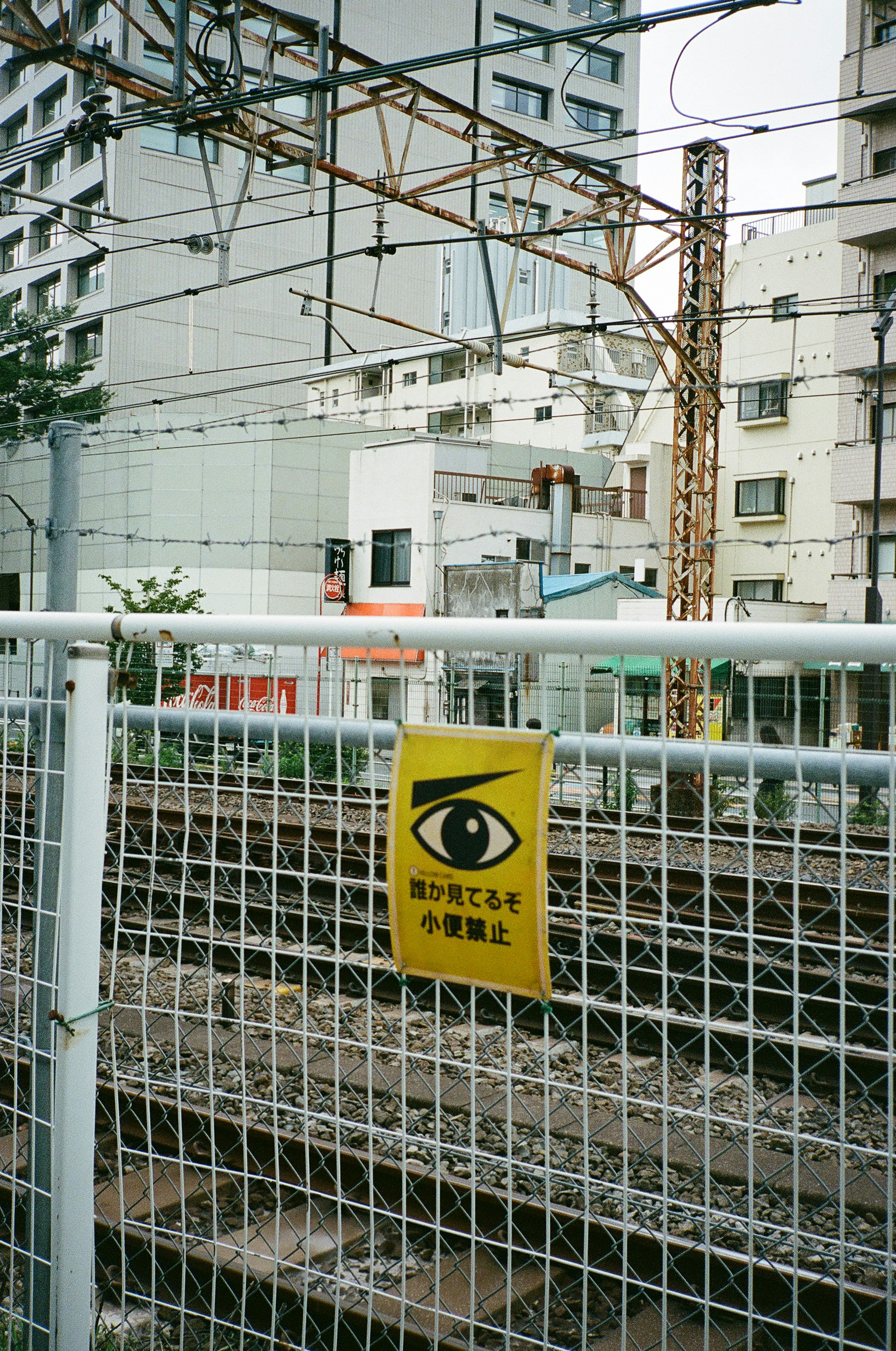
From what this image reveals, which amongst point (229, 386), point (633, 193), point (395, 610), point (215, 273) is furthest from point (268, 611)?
point (633, 193)

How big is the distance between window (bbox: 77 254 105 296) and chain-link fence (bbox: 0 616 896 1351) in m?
40.0

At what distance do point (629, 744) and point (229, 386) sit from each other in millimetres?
41845

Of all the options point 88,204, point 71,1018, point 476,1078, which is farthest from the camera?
point 88,204

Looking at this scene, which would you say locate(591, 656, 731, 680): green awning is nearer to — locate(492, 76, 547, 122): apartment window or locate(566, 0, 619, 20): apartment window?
locate(492, 76, 547, 122): apartment window

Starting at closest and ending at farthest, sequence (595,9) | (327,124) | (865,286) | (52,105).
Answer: (327,124) < (865,286) < (52,105) < (595,9)

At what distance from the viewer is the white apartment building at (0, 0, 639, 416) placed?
39.3 metres

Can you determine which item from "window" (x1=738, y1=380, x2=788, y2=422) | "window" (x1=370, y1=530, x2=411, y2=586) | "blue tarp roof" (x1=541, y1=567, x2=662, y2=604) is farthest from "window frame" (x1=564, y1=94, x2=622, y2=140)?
"blue tarp roof" (x1=541, y1=567, x2=662, y2=604)

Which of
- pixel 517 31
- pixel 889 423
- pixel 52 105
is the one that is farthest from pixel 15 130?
pixel 889 423

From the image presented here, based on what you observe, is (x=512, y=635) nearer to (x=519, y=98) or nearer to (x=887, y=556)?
(x=887, y=556)

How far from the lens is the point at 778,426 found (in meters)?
33.9

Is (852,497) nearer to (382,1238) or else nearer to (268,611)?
(268,611)

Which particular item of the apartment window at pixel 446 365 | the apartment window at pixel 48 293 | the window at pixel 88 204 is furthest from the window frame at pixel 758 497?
the apartment window at pixel 48 293

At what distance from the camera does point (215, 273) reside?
40.4 m

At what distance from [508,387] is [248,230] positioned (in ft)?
34.4
